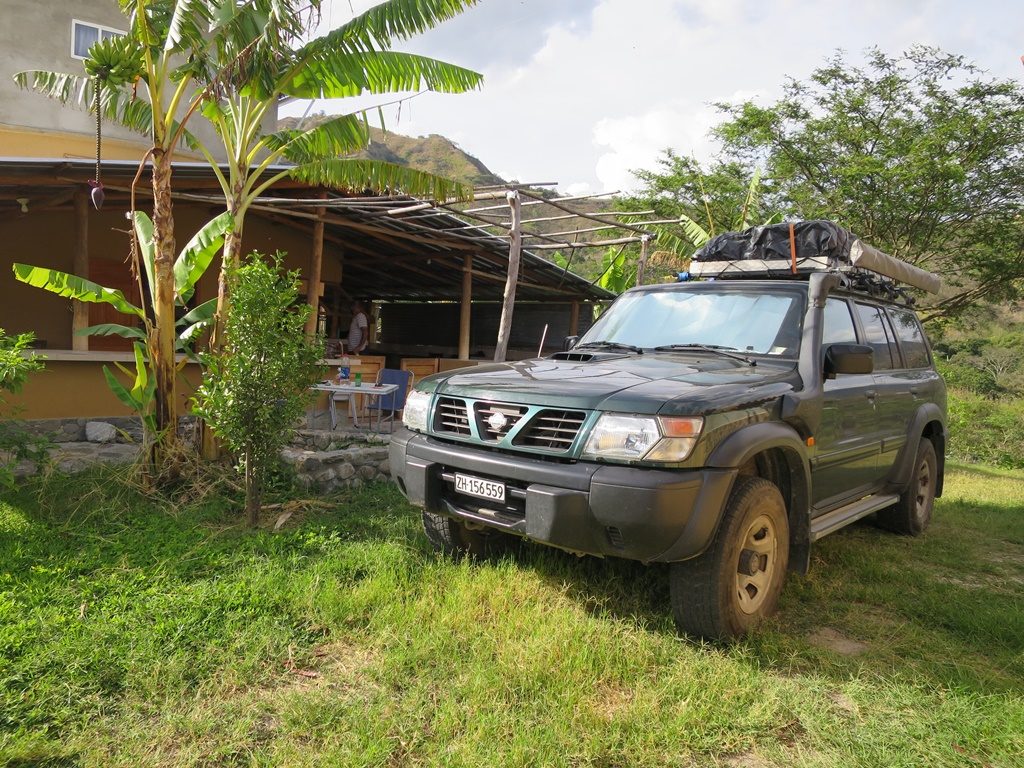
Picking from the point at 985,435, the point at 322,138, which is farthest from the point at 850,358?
the point at 985,435

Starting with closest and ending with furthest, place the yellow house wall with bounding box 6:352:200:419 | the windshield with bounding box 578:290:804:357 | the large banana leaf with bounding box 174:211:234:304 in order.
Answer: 1. the windshield with bounding box 578:290:804:357
2. the large banana leaf with bounding box 174:211:234:304
3. the yellow house wall with bounding box 6:352:200:419

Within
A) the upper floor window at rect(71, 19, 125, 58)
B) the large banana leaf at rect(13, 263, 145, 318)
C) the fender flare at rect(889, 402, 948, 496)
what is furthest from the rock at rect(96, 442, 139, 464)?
the upper floor window at rect(71, 19, 125, 58)

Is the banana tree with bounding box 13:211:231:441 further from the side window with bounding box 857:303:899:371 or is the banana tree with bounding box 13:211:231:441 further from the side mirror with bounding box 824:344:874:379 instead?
the side window with bounding box 857:303:899:371

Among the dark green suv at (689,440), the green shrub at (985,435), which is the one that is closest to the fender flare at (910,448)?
the dark green suv at (689,440)

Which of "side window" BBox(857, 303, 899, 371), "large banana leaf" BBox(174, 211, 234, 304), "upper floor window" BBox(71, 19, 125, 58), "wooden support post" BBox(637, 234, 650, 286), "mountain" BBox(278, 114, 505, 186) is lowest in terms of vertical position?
"side window" BBox(857, 303, 899, 371)

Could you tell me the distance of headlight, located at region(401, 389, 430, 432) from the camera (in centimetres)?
404

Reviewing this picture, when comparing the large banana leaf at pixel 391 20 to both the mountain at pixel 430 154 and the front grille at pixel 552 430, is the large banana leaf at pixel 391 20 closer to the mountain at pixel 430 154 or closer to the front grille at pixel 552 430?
the front grille at pixel 552 430

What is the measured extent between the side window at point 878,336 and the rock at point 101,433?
809 centimetres

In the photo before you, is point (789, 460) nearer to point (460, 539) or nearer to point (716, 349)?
point (716, 349)

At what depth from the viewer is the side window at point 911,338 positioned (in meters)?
5.66

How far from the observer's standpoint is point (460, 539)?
14.3ft

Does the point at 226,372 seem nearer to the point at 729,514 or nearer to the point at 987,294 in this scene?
the point at 729,514

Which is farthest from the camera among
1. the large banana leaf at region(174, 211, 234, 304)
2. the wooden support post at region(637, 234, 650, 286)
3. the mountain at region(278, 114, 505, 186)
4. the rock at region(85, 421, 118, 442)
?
the mountain at region(278, 114, 505, 186)

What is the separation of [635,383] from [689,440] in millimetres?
465
